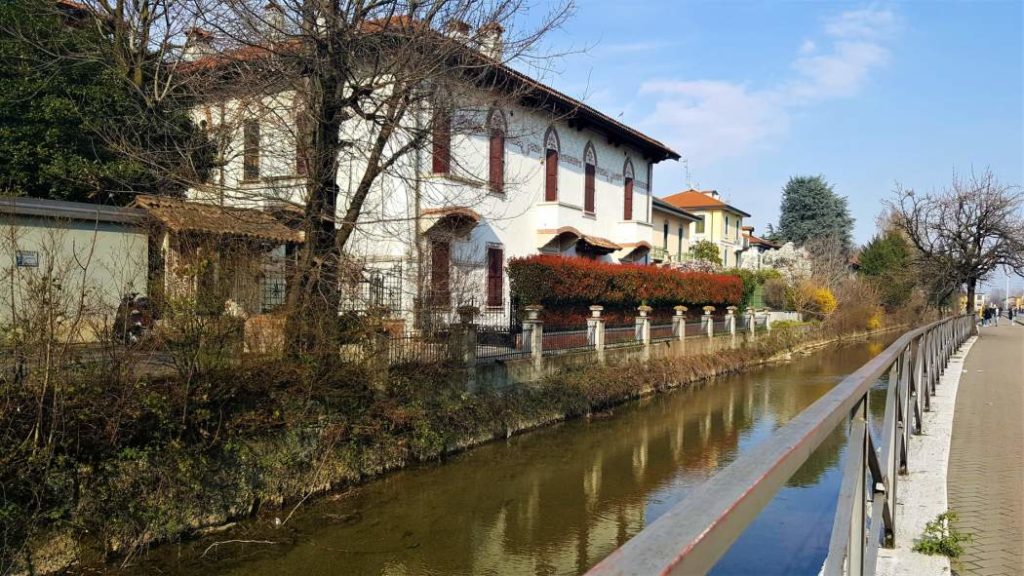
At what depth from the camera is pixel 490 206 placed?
69.2 feet

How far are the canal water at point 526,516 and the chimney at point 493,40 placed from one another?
6.35 metres

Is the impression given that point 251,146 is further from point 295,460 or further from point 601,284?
point 601,284

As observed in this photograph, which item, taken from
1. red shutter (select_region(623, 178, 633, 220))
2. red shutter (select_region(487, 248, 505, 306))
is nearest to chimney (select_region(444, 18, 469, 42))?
red shutter (select_region(487, 248, 505, 306))

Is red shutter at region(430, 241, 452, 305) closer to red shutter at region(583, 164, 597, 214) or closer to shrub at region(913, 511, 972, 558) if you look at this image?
red shutter at region(583, 164, 597, 214)

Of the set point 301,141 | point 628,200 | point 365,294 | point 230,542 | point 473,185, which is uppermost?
point 628,200

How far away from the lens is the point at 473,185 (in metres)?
12.2

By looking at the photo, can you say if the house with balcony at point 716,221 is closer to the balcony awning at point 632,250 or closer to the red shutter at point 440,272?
the balcony awning at point 632,250

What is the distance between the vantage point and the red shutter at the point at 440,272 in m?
13.9

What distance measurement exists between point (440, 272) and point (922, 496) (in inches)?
489

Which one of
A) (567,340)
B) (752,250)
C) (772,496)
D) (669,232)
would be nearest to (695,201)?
(752,250)

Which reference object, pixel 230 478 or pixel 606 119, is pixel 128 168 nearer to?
pixel 230 478

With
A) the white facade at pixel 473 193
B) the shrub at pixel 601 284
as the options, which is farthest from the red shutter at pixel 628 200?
the shrub at pixel 601 284

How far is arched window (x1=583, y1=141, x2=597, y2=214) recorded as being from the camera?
2595 cm

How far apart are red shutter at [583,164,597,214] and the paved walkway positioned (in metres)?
15.9
